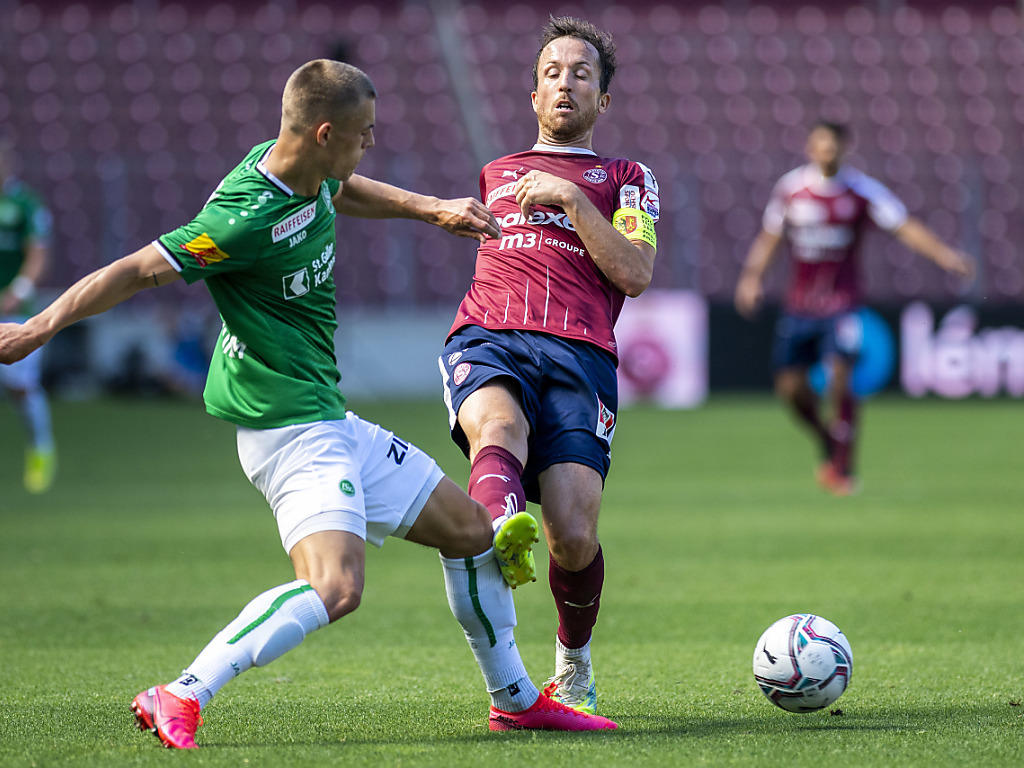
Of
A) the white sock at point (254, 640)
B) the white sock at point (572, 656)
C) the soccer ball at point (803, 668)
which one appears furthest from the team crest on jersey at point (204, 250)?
the soccer ball at point (803, 668)

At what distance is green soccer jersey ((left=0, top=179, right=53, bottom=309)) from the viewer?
1051 cm

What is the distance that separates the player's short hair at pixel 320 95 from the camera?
11.0ft

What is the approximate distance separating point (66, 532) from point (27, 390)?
2.46 meters

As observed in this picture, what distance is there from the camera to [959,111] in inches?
894

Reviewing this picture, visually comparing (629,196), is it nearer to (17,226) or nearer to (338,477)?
(338,477)

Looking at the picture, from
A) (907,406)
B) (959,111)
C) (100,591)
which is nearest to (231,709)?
(100,591)

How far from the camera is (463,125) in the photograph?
2236cm

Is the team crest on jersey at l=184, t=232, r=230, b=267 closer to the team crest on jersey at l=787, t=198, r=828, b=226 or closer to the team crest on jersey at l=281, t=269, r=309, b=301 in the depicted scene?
the team crest on jersey at l=281, t=269, r=309, b=301

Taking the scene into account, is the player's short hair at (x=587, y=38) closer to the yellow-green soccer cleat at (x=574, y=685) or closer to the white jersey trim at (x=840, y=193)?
the yellow-green soccer cleat at (x=574, y=685)

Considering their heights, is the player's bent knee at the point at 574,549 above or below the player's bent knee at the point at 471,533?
below

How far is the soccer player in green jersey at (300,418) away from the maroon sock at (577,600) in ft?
1.03

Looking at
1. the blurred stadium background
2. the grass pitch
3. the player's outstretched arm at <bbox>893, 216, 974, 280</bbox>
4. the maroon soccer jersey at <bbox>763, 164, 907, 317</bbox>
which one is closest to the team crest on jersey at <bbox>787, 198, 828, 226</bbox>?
the maroon soccer jersey at <bbox>763, 164, 907, 317</bbox>

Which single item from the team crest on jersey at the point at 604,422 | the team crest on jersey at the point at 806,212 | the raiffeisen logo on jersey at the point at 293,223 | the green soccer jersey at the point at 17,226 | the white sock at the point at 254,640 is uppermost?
the green soccer jersey at the point at 17,226

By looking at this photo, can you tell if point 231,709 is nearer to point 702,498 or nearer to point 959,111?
point 702,498
